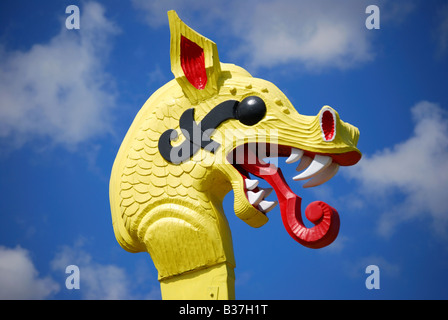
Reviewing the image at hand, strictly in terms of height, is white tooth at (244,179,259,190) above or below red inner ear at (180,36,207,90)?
below

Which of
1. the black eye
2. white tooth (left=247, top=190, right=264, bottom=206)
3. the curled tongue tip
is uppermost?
the black eye

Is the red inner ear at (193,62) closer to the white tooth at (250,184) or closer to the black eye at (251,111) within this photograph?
the black eye at (251,111)

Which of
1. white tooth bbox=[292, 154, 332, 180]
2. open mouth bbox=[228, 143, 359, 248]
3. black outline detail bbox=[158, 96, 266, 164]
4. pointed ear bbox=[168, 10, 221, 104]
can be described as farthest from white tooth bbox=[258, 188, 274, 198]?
pointed ear bbox=[168, 10, 221, 104]

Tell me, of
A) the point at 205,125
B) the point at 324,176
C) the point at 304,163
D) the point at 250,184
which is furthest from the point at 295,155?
the point at 205,125

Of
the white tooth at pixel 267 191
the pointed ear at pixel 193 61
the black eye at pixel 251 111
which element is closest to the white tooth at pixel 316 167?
the white tooth at pixel 267 191

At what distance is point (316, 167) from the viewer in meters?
6.78

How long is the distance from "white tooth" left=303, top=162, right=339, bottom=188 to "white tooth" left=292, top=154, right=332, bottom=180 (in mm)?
72

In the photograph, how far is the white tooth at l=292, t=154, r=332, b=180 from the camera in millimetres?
6770

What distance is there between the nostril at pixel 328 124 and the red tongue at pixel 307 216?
A: 50 cm

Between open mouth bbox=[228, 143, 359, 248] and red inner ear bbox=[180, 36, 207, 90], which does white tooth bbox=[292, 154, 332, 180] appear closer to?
open mouth bbox=[228, 143, 359, 248]

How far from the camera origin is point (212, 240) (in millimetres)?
6820

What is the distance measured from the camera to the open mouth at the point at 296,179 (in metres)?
6.61

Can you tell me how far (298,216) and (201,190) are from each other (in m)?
0.78

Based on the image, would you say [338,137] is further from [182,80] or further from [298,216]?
Answer: [182,80]
